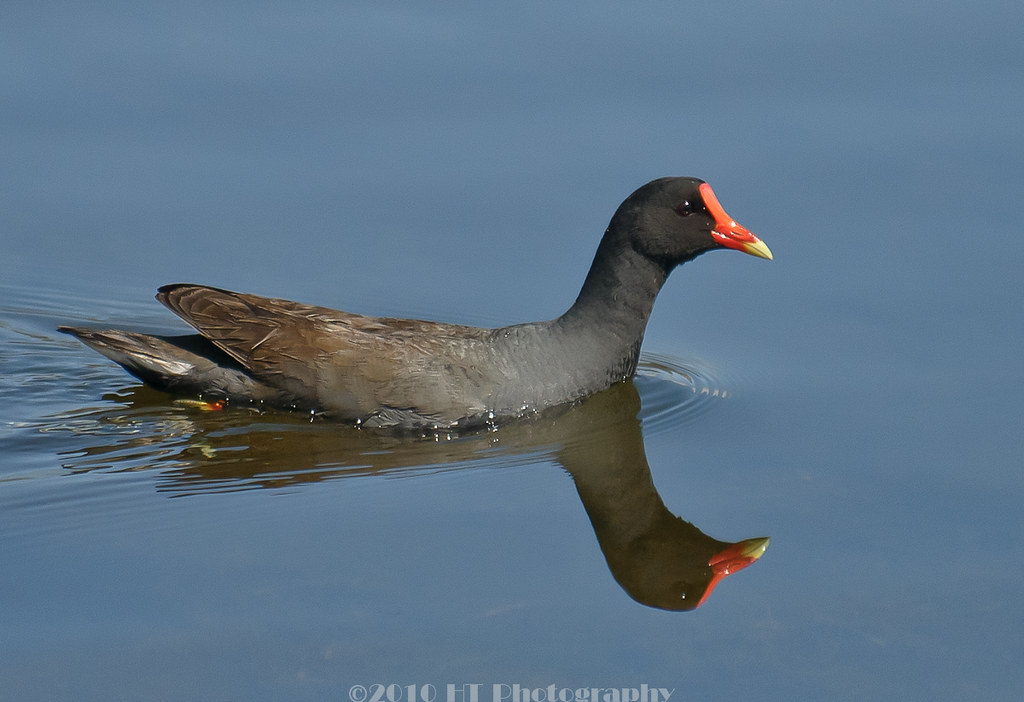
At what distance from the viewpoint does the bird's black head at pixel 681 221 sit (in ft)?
23.4

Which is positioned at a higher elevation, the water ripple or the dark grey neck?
the dark grey neck

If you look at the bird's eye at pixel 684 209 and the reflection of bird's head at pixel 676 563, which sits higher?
the bird's eye at pixel 684 209

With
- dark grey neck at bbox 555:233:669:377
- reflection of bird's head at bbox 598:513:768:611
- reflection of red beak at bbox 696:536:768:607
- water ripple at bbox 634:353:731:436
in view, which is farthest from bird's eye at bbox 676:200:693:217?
reflection of red beak at bbox 696:536:768:607

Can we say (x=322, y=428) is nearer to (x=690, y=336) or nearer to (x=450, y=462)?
(x=450, y=462)

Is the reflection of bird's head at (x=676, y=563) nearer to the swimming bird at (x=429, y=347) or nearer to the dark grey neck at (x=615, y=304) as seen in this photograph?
the swimming bird at (x=429, y=347)

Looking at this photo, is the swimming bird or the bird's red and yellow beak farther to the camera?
the bird's red and yellow beak

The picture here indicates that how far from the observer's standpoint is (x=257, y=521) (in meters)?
5.85

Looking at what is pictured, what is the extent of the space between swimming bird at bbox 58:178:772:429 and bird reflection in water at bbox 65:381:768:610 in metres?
0.13

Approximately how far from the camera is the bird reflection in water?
5.75 metres

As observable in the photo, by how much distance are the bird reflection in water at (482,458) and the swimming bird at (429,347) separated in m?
0.13

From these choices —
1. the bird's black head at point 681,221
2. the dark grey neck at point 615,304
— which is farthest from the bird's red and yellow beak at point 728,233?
the dark grey neck at point 615,304

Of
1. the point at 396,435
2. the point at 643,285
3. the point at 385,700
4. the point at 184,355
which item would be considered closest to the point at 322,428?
the point at 396,435

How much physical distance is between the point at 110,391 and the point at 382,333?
5.26 ft

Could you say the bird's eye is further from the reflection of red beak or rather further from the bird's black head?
the reflection of red beak
